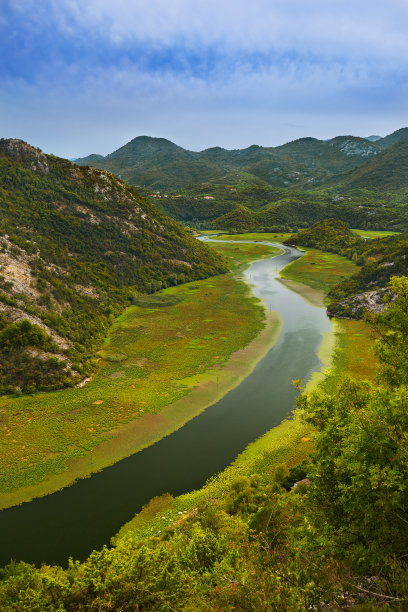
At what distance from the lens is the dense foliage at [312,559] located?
12609 millimetres

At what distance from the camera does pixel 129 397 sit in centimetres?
4578

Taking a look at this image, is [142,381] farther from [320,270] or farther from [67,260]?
[320,270]

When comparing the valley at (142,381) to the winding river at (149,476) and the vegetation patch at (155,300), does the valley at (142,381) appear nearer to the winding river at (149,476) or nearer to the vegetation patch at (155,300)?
the winding river at (149,476)

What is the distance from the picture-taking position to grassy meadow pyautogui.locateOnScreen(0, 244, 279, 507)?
112ft

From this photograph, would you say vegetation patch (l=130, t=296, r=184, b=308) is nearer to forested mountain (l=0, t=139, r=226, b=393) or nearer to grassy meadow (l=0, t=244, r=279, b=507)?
forested mountain (l=0, t=139, r=226, b=393)

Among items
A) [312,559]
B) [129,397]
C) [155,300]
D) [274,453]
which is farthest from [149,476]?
[155,300]

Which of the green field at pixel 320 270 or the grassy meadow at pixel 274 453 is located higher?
the green field at pixel 320 270

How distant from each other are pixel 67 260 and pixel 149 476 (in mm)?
63979

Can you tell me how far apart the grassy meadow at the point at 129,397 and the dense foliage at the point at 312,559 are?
15719 millimetres

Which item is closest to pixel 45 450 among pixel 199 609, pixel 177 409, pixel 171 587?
pixel 177 409

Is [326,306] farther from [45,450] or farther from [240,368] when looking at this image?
[45,450]

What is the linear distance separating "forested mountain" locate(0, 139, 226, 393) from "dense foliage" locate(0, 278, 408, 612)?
34.9 meters

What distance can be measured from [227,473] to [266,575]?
19.1 m

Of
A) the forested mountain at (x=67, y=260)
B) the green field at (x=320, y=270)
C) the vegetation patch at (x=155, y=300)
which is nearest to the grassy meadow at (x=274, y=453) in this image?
the forested mountain at (x=67, y=260)
